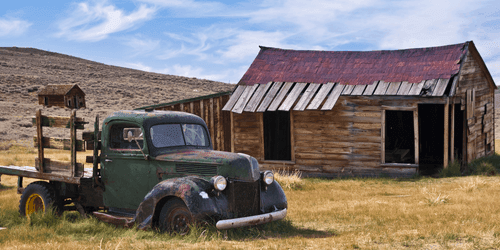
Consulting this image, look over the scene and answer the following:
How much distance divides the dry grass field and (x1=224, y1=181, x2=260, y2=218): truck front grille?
0.28m

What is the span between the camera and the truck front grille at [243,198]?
643 cm

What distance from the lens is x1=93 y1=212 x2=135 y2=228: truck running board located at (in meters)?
6.78

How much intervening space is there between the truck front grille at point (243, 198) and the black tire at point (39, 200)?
336cm

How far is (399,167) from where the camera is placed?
1461 cm

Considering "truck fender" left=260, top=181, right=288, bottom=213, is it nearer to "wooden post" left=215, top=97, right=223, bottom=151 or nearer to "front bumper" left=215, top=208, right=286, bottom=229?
"front bumper" left=215, top=208, right=286, bottom=229

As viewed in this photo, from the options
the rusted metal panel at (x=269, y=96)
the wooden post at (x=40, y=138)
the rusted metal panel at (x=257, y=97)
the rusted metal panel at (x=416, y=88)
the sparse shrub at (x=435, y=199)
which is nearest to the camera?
the wooden post at (x=40, y=138)

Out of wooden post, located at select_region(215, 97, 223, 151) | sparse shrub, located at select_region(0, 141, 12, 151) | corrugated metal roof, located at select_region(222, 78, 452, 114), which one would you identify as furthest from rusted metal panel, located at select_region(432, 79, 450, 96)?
sparse shrub, located at select_region(0, 141, 12, 151)

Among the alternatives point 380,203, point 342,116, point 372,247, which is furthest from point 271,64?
point 372,247

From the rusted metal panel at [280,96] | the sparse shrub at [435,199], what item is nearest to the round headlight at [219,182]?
the sparse shrub at [435,199]

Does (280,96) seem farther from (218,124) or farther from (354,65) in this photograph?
(354,65)

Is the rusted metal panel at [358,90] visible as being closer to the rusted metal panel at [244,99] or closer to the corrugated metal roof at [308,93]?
the corrugated metal roof at [308,93]

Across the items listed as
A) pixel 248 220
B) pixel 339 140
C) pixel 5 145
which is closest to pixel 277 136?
pixel 339 140

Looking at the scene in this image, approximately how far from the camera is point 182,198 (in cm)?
607

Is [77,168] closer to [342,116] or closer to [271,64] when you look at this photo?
[342,116]
